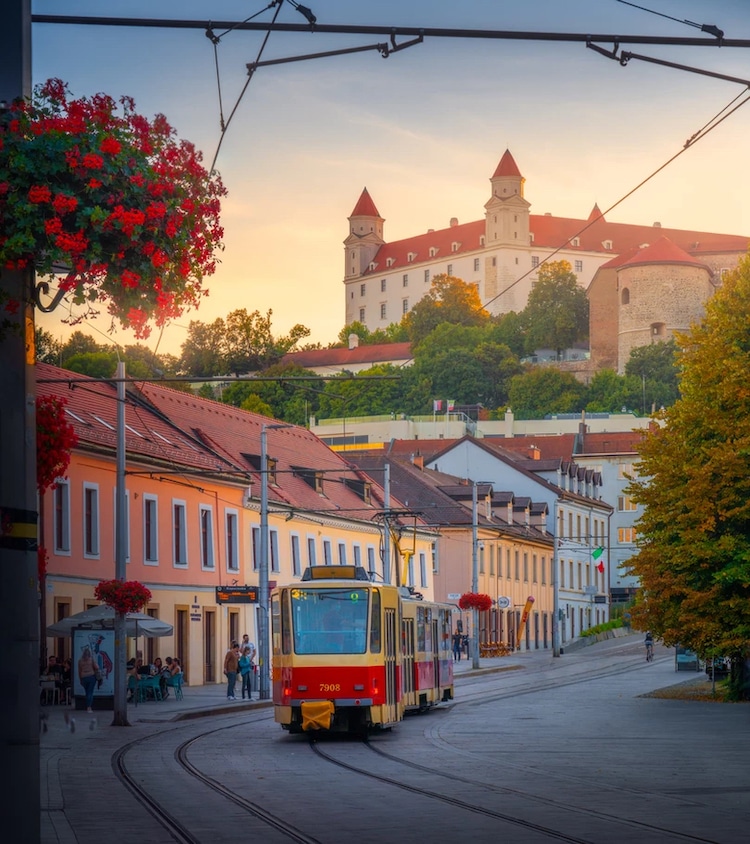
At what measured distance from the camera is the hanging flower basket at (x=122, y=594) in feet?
105

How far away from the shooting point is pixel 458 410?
162 meters

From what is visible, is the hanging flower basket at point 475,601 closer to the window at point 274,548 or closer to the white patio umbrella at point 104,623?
the window at point 274,548

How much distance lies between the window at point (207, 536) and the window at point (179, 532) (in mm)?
1357

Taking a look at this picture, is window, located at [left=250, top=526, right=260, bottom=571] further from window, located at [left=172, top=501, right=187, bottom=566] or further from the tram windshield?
the tram windshield

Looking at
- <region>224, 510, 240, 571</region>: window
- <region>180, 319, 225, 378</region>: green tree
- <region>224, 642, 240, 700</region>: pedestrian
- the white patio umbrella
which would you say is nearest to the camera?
the white patio umbrella

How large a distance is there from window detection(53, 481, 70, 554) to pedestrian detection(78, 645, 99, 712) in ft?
29.9

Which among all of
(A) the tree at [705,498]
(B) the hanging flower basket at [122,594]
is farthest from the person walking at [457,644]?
(B) the hanging flower basket at [122,594]

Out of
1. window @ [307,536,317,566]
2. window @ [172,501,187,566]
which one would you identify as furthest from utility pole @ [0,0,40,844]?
window @ [307,536,317,566]

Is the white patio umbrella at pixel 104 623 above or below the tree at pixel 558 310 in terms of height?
below

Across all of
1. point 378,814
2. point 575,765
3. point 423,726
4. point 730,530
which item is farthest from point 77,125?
point 730,530

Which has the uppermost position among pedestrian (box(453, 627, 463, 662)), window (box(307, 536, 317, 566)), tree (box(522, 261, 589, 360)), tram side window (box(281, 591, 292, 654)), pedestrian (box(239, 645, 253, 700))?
tree (box(522, 261, 589, 360))

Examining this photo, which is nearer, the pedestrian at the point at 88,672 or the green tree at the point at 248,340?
the pedestrian at the point at 88,672

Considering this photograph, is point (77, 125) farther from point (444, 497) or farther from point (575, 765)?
point (444, 497)

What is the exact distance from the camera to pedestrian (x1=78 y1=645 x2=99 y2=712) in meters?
34.8
